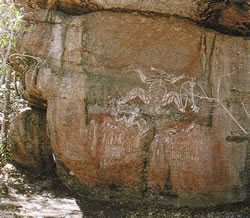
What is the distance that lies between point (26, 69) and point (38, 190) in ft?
8.41

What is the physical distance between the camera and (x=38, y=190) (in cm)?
916

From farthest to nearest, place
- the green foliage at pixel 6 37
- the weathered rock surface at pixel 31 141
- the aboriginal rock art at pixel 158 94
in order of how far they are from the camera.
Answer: the weathered rock surface at pixel 31 141 → the green foliage at pixel 6 37 → the aboriginal rock art at pixel 158 94

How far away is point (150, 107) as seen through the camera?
341 inches

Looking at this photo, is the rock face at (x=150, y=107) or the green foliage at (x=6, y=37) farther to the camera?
the green foliage at (x=6, y=37)

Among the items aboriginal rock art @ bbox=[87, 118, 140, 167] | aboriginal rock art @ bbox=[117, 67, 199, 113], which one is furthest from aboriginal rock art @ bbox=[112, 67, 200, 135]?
aboriginal rock art @ bbox=[87, 118, 140, 167]

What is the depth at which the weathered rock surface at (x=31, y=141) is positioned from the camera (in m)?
9.88

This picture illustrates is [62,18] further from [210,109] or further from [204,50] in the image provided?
[210,109]

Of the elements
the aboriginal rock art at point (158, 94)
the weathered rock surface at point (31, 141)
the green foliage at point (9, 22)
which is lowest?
the weathered rock surface at point (31, 141)

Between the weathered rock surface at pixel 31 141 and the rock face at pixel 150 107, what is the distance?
1121mm

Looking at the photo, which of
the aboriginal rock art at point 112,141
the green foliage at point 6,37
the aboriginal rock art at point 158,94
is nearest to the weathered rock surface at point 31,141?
the green foliage at point 6,37

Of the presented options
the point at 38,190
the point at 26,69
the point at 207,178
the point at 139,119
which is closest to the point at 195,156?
the point at 207,178

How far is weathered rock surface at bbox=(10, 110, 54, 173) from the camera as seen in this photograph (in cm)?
988

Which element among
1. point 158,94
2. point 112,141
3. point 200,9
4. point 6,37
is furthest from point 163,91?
point 6,37

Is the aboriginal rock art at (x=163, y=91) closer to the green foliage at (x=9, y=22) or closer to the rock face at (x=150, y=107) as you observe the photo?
the rock face at (x=150, y=107)
